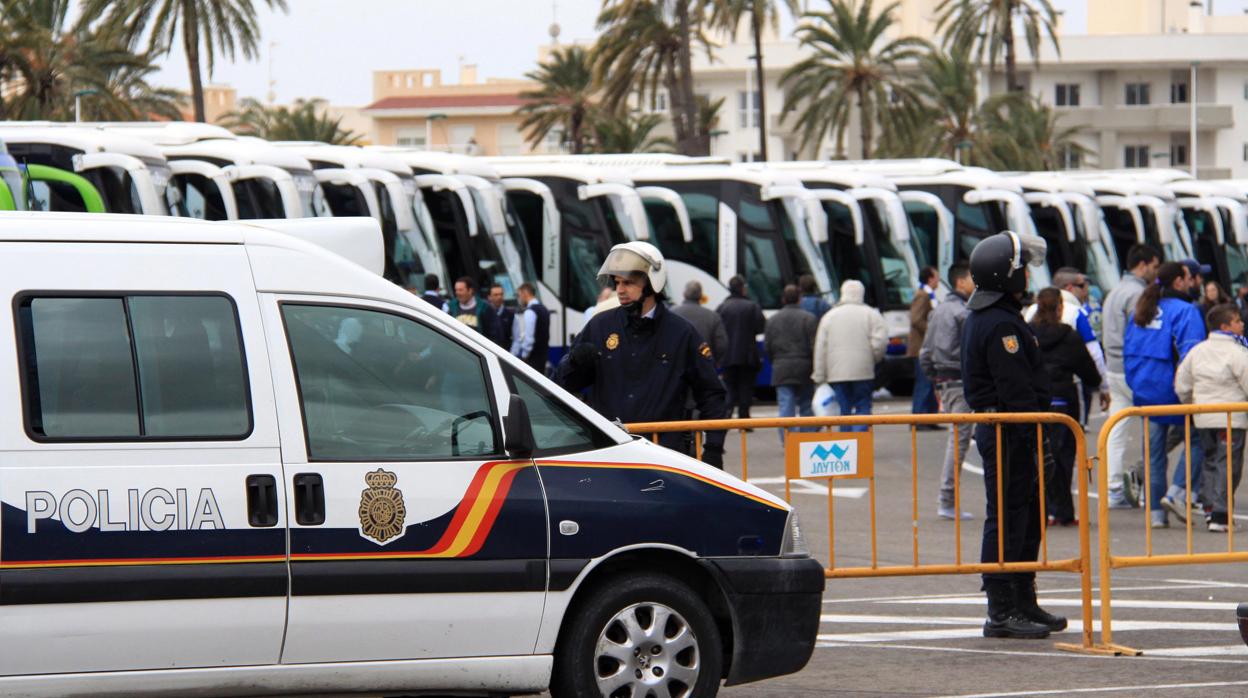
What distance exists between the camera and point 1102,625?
8953 millimetres

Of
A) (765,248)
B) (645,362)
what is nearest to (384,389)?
(645,362)

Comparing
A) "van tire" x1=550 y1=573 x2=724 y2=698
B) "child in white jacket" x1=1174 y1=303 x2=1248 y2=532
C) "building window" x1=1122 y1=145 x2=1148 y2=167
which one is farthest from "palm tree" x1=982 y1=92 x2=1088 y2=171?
"van tire" x1=550 y1=573 x2=724 y2=698

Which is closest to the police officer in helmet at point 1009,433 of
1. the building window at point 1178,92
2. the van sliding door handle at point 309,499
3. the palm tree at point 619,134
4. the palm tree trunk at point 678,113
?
the van sliding door handle at point 309,499

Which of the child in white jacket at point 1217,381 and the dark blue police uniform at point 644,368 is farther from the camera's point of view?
the child in white jacket at point 1217,381

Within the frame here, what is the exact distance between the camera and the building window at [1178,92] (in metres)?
95.1

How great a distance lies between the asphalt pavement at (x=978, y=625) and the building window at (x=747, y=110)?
81780 mm

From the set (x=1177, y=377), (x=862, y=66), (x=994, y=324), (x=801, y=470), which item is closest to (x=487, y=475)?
(x=801, y=470)

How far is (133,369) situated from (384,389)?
0.85 m

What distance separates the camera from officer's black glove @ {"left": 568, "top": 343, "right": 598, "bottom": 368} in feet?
29.0

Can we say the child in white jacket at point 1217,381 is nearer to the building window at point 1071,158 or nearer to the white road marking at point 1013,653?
the white road marking at point 1013,653

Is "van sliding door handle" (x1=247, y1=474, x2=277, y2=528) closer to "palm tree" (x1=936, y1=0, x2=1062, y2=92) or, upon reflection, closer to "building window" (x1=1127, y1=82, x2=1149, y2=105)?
"palm tree" (x1=936, y1=0, x2=1062, y2=92)

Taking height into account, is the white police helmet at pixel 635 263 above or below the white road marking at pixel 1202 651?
above

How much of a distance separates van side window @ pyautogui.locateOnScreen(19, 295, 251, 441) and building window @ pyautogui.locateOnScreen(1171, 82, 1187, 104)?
307 feet

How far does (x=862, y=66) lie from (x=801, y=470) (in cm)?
4869
